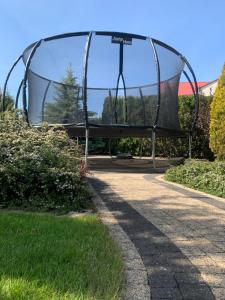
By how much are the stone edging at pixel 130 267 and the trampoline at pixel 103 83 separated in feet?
35.1

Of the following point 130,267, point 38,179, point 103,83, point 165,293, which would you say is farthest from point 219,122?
point 165,293

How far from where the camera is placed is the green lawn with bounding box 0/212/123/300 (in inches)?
135

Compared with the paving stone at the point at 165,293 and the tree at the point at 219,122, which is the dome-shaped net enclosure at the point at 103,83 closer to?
the tree at the point at 219,122

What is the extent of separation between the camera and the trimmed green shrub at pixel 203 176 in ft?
34.6

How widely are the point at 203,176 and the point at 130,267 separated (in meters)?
7.57

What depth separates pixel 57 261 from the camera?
4.18 metres

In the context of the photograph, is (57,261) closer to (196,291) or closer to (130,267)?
(130,267)

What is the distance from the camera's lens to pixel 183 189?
1085 cm

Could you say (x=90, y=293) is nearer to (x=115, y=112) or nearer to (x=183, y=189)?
(x=183, y=189)

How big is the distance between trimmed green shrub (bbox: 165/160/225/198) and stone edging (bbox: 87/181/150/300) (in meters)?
4.46

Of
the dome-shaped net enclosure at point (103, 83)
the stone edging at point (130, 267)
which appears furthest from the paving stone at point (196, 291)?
the dome-shaped net enclosure at point (103, 83)

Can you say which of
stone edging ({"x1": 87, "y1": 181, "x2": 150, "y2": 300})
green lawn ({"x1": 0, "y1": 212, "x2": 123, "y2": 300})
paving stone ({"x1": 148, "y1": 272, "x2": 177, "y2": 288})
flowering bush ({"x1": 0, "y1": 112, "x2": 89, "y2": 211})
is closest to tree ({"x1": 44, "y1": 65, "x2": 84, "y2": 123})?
flowering bush ({"x1": 0, "y1": 112, "x2": 89, "y2": 211})

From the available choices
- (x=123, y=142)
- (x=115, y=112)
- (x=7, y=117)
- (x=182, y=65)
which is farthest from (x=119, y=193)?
(x=123, y=142)

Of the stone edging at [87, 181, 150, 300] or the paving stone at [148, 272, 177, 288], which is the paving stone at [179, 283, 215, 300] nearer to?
the paving stone at [148, 272, 177, 288]
